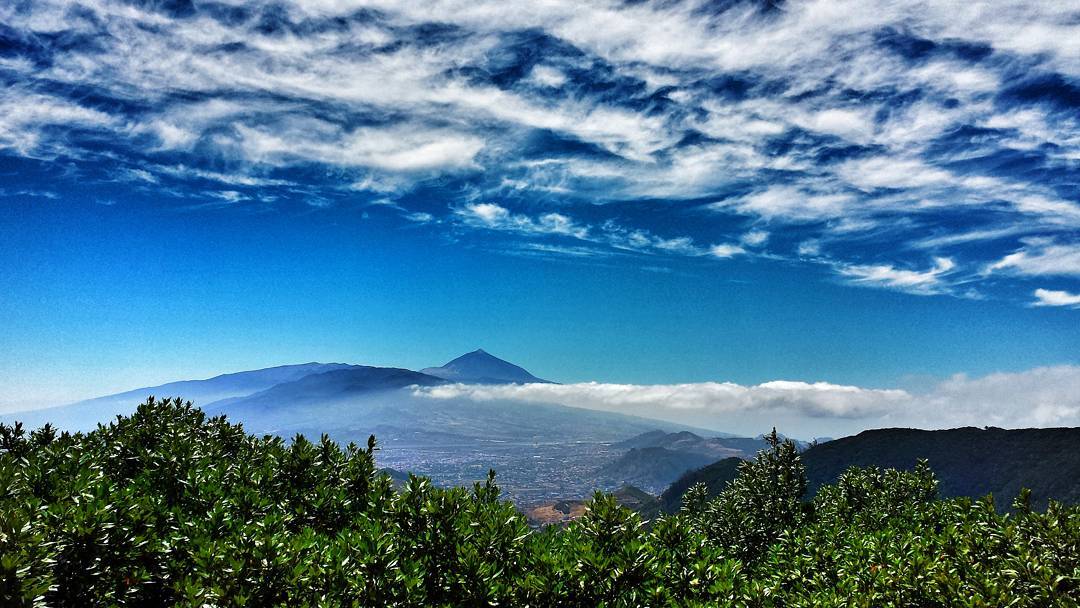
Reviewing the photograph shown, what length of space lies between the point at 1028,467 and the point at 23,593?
228033 millimetres

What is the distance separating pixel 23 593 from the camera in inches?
390

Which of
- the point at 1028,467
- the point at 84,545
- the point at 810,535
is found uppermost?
the point at 84,545

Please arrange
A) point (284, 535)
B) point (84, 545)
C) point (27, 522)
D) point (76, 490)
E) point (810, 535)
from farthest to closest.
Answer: point (810, 535) < point (76, 490) < point (284, 535) < point (84, 545) < point (27, 522)

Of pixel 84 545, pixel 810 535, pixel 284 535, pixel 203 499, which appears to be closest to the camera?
pixel 84 545

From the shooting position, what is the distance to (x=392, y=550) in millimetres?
12805

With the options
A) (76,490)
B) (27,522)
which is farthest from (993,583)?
(76,490)

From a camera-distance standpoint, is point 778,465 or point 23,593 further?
point 778,465

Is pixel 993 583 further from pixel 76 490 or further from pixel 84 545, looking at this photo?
pixel 76 490

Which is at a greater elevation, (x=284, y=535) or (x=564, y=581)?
(x=284, y=535)

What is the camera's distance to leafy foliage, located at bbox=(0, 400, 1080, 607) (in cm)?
1180

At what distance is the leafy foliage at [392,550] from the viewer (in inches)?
464

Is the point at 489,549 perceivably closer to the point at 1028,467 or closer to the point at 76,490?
the point at 76,490

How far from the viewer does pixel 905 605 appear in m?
13.4

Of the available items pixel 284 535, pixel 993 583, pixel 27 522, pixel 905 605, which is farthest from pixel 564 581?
pixel 27 522
